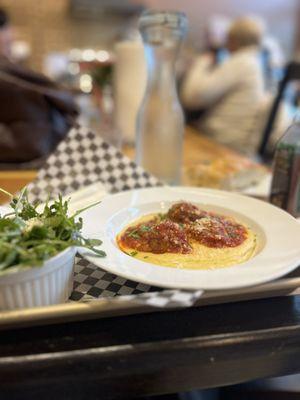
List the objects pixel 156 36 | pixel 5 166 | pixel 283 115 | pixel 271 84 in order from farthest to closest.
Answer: pixel 271 84 → pixel 283 115 → pixel 5 166 → pixel 156 36

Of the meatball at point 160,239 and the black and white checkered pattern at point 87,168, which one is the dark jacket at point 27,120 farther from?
the meatball at point 160,239

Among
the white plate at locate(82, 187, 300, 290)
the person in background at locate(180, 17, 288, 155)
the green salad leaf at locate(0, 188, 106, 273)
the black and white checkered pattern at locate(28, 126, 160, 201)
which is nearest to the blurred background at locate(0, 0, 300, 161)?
the person in background at locate(180, 17, 288, 155)

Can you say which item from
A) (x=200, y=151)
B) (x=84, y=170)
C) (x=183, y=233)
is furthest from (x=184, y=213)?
(x=200, y=151)

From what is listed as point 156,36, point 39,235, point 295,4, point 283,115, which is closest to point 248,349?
point 39,235

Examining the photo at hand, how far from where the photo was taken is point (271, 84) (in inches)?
163

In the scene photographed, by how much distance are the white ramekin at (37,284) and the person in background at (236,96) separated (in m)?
2.29

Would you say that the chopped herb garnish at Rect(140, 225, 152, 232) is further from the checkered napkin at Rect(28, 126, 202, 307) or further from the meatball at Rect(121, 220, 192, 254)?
the checkered napkin at Rect(28, 126, 202, 307)

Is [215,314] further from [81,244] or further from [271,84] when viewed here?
[271,84]

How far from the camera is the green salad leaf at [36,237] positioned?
553 millimetres

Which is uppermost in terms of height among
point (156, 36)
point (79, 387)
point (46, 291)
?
point (156, 36)

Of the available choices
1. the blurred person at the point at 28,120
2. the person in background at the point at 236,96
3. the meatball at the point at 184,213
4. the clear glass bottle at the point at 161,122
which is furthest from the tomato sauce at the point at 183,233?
the person in background at the point at 236,96

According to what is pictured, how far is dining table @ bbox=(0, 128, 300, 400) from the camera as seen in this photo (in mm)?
568

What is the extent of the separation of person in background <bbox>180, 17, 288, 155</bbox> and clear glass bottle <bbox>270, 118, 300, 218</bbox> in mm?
1735

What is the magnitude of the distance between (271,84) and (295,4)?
9.05ft
